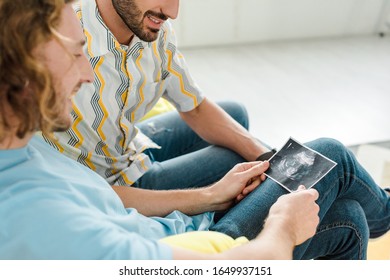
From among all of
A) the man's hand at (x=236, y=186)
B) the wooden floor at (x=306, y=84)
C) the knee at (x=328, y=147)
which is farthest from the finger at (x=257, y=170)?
the wooden floor at (x=306, y=84)

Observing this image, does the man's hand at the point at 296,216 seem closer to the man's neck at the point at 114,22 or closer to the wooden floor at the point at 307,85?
the man's neck at the point at 114,22

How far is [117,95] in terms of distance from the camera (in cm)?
148

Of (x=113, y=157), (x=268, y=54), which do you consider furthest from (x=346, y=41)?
(x=113, y=157)

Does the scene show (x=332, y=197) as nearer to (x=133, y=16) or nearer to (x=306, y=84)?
(x=133, y=16)

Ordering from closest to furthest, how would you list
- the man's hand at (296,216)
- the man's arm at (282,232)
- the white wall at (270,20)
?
1. the man's arm at (282,232)
2. the man's hand at (296,216)
3. the white wall at (270,20)

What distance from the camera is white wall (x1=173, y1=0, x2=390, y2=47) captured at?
3.71 metres

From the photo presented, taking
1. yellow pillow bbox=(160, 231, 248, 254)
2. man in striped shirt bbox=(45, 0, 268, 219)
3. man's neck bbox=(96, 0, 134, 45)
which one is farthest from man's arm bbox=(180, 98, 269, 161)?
yellow pillow bbox=(160, 231, 248, 254)

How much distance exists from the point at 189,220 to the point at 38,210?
562 mm

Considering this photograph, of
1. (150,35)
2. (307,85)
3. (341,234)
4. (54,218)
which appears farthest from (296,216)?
(307,85)

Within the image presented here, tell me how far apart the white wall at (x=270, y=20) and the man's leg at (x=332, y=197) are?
238cm

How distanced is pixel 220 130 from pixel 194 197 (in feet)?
1.14

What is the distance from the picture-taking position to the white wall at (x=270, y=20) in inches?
146

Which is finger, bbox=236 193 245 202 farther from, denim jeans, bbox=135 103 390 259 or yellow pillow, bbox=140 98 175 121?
yellow pillow, bbox=140 98 175 121

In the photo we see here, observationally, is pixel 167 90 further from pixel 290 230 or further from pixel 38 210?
pixel 38 210
